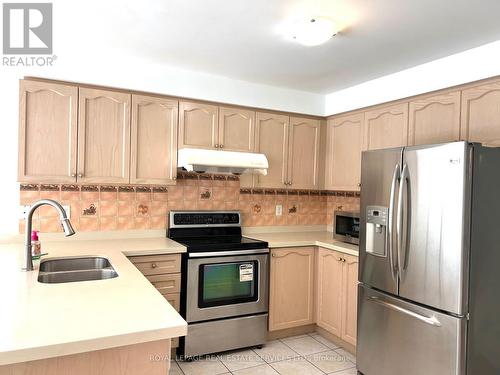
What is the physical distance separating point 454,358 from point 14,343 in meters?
2.01

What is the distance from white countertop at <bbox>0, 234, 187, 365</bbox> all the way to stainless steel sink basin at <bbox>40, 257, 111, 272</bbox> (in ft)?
0.92

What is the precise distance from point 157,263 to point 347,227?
158cm

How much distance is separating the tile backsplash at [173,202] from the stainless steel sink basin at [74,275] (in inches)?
30.2

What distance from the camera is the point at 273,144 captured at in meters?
3.42

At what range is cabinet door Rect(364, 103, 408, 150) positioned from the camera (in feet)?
9.45

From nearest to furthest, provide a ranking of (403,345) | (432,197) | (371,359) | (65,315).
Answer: (65,315) < (432,197) < (403,345) < (371,359)

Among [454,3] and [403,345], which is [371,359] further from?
[454,3]

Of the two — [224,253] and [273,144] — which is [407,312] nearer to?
[224,253]

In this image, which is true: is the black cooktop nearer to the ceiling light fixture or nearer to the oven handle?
the oven handle

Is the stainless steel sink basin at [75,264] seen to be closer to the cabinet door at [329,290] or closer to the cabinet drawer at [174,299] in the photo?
the cabinet drawer at [174,299]

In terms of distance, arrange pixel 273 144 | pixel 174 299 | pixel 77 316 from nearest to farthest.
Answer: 1. pixel 77 316
2. pixel 174 299
3. pixel 273 144

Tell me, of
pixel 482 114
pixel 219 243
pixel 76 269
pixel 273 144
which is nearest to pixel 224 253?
pixel 219 243

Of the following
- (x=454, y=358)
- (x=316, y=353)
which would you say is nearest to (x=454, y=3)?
(x=454, y=358)

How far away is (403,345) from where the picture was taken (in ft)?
7.24
